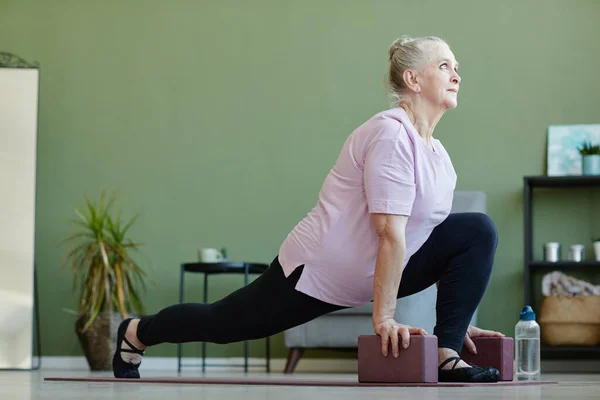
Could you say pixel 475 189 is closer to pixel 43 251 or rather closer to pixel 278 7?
Result: pixel 278 7

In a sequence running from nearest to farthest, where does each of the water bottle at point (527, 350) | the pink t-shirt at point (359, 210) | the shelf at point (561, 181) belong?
the pink t-shirt at point (359, 210), the water bottle at point (527, 350), the shelf at point (561, 181)

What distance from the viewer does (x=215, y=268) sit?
4.46 metres

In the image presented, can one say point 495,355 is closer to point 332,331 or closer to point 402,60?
point 402,60

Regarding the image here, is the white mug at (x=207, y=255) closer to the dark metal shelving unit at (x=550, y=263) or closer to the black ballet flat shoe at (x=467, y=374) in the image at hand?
the dark metal shelving unit at (x=550, y=263)

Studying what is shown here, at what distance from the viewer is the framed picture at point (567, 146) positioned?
4.74m

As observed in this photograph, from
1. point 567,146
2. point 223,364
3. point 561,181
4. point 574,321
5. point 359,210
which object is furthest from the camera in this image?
point 223,364

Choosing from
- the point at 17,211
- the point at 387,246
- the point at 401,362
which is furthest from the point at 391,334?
the point at 17,211

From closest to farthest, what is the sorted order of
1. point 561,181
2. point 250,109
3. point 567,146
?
point 561,181
point 567,146
point 250,109

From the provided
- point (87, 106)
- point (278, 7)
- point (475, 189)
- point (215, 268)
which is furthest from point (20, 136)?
point (475, 189)

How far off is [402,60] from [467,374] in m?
0.78

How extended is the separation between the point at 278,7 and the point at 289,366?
6.61ft

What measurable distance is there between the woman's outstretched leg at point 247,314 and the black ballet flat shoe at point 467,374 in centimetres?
29

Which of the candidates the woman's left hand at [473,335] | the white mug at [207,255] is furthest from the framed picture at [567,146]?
the woman's left hand at [473,335]

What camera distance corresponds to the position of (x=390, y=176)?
2029mm
